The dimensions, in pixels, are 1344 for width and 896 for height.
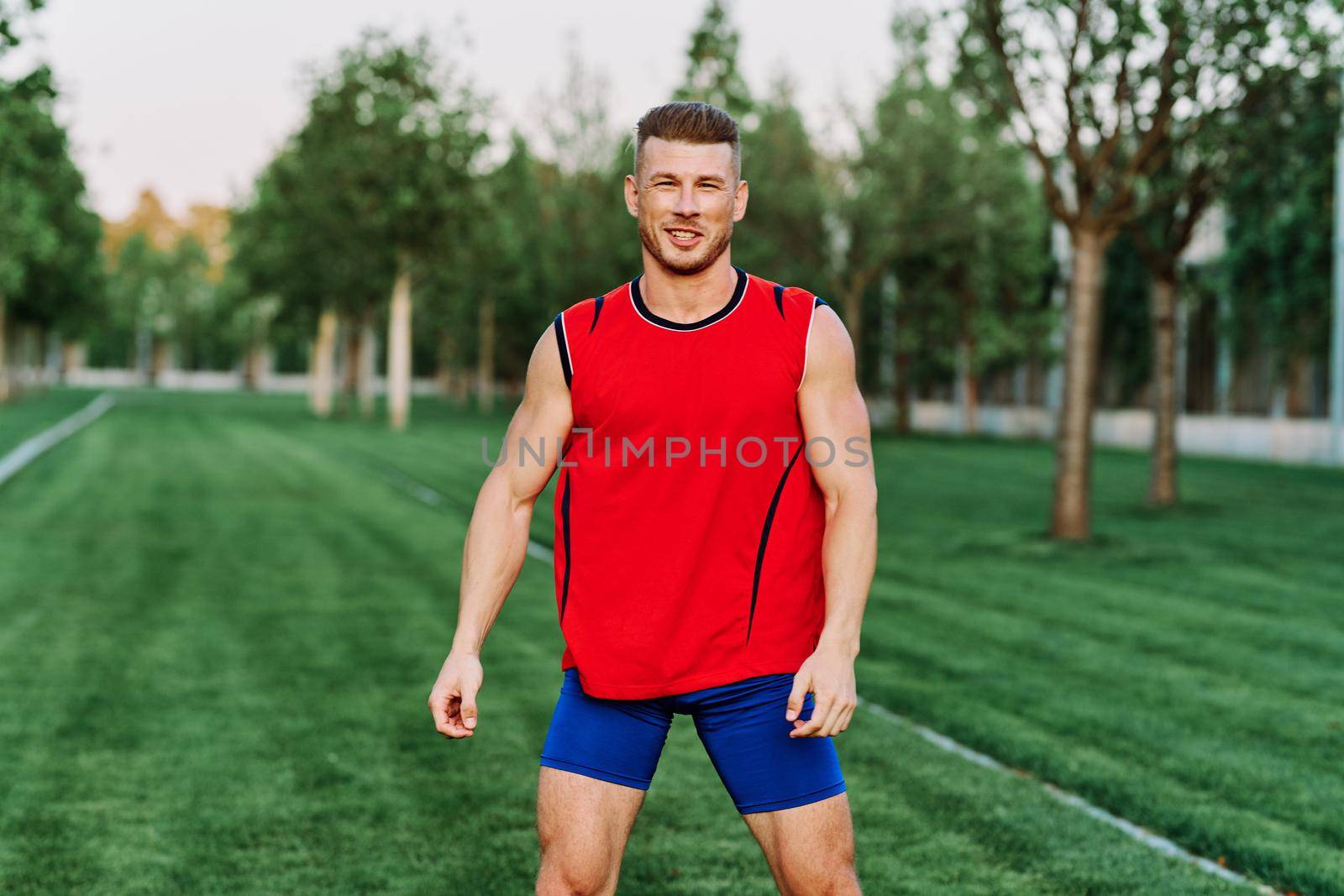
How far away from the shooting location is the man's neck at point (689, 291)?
3088 millimetres

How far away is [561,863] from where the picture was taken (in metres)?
3.05

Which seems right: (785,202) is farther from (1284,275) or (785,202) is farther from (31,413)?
(31,413)

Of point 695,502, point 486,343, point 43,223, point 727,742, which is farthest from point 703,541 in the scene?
point 486,343

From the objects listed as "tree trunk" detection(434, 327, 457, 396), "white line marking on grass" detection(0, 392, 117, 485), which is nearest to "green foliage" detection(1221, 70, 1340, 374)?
"white line marking on grass" detection(0, 392, 117, 485)

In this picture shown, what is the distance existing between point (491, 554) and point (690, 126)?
98cm

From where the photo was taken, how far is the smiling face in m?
3.07

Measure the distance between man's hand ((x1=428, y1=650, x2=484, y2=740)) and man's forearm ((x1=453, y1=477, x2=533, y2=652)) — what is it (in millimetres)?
79

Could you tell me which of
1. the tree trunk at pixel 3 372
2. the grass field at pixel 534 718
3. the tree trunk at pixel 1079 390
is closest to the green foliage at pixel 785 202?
the grass field at pixel 534 718

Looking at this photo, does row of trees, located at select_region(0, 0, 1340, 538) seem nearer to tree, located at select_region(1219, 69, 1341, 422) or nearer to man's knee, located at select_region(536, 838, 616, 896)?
tree, located at select_region(1219, 69, 1341, 422)

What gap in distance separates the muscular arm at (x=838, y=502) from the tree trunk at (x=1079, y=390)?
40.3 feet

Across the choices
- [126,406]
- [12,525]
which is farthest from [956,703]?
[126,406]

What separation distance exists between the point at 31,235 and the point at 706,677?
36.6 m

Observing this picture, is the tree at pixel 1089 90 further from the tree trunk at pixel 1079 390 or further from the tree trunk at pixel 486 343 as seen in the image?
the tree trunk at pixel 486 343

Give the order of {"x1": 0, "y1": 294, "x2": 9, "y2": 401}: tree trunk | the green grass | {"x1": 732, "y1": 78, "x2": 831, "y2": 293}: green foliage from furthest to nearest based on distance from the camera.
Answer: {"x1": 0, "y1": 294, "x2": 9, "y2": 401}: tree trunk → {"x1": 732, "y1": 78, "x2": 831, "y2": 293}: green foliage → the green grass
